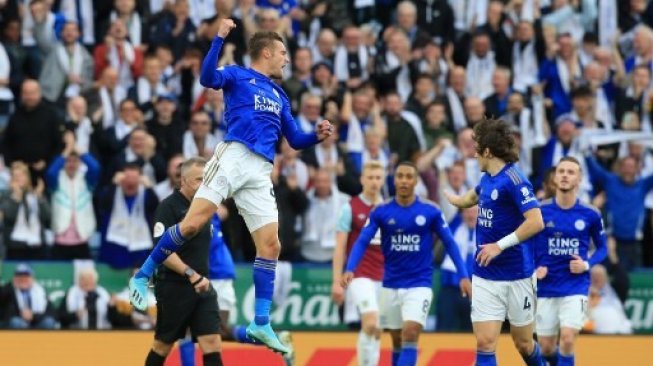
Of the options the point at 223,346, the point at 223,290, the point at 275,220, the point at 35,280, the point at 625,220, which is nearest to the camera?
the point at 275,220

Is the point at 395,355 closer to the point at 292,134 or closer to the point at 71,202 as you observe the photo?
the point at 292,134

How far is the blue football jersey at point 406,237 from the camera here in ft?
56.1

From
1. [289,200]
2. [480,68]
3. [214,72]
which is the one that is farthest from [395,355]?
[480,68]

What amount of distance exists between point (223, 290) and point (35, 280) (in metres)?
4.35

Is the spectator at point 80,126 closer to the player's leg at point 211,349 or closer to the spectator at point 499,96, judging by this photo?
the spectator at point 499,96

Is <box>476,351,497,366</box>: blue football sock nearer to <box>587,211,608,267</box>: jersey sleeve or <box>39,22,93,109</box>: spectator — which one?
<box>587,211,608,267</box>: jersey sleeve

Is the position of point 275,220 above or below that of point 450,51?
below

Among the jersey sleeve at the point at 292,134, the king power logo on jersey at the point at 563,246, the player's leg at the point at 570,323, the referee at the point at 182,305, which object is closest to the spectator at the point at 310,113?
the king power logo on jersey at the point at 563,246

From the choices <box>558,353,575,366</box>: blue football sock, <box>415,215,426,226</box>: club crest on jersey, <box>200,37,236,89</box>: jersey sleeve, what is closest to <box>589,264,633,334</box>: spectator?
<box>415,215,426,226</box>: club crest on jersey

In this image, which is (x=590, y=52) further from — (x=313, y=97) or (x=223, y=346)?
(x=223, y=346)

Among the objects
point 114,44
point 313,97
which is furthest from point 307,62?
point 114,44

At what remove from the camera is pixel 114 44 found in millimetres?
22719

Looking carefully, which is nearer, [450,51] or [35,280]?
[35,280]

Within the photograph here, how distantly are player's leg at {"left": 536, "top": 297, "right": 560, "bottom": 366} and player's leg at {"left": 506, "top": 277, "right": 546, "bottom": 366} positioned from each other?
1.60m
